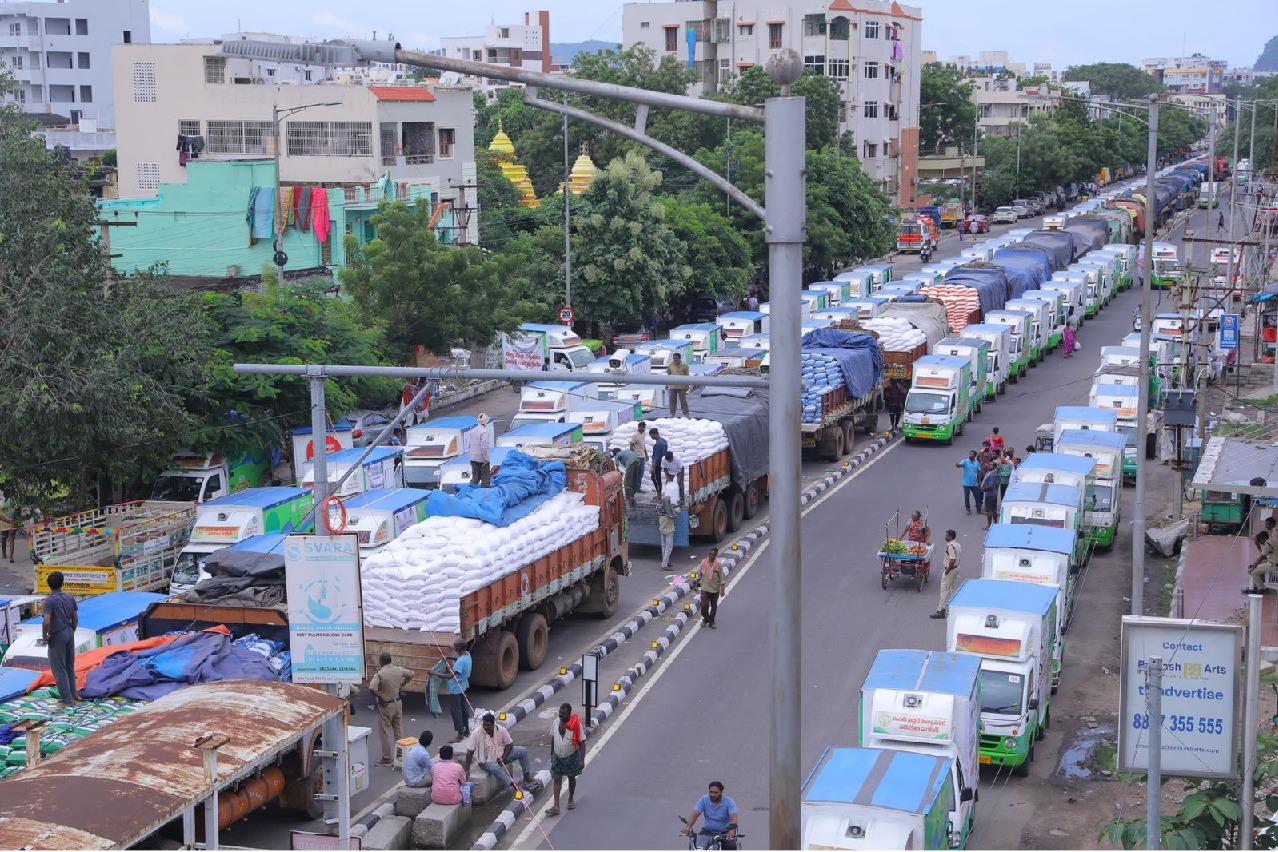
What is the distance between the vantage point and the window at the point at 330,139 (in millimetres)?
51250

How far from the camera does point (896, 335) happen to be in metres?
37.6

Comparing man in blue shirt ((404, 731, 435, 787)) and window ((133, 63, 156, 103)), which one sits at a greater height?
window ((133, 63, 156, 103))

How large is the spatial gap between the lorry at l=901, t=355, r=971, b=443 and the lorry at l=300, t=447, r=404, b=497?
12.2m

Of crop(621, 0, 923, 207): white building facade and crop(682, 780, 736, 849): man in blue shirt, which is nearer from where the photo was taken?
crop(682, 780, 736, 849): man in blue shirt

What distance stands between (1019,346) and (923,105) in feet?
244

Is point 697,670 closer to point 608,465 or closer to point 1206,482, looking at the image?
point 608,465

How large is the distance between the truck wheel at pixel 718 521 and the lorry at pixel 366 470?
6.18m

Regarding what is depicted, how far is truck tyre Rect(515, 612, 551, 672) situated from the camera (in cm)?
1973

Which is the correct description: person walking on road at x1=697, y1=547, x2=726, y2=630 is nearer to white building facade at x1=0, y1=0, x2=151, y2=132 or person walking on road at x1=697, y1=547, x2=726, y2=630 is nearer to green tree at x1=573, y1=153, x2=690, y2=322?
green tree at x1=573, y1=153, x2=690, y2=322

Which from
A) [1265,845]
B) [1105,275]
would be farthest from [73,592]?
[1105,275]

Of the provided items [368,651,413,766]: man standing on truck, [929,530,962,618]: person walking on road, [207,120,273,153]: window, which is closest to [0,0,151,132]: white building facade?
[207,120,273,153]: window

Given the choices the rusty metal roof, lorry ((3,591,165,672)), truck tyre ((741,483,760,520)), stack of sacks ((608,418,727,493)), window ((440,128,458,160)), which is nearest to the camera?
the rusty metal roof

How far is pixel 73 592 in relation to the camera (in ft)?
71.1

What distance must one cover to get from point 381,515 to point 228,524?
240 centimetres
